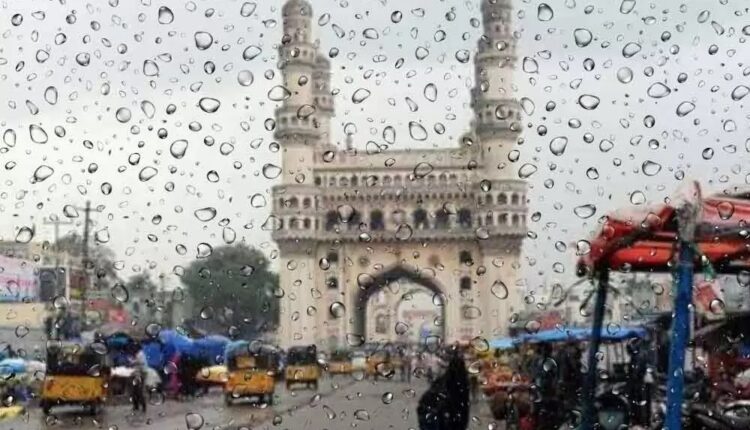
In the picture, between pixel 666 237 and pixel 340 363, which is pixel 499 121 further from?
pixel 666 237

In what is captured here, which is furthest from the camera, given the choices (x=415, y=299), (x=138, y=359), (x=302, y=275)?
(x=302, y=275)

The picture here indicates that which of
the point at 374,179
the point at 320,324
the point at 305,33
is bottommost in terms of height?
the point at 320,324

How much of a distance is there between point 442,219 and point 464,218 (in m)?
1.33

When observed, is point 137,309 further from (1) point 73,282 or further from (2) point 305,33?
(2) point 305,33

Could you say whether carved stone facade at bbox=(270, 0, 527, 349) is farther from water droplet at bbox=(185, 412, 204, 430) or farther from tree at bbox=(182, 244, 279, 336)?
water droplet at bbox=(185, 412, 204, 430)

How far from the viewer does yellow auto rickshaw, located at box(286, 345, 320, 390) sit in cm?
1614

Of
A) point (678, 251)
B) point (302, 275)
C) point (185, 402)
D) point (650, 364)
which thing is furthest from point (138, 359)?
point (302, 275)

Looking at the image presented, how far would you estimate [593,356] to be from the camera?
20.1 ft

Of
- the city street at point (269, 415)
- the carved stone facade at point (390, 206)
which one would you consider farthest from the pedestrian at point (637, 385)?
the carved stone facade at point (390, 206)

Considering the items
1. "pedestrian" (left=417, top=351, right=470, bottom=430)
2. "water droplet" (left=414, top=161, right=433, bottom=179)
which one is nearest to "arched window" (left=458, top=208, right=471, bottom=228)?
"water droplet" (left=414, top=161, right=433, bottom=179)

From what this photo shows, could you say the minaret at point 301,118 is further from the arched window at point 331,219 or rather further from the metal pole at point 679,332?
the metal pole at point 679,332

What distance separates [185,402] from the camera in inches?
558

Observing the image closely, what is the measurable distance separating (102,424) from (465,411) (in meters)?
4.76

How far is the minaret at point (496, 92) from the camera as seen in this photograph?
504 inches
